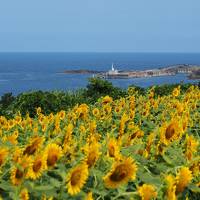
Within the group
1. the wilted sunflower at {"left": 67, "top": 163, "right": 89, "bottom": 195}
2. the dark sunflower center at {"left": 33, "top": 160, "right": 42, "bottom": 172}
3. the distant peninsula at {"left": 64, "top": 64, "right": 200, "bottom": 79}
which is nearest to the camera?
the wilted sunflower at {"left": 67, "top": 163, "right": 89, "bottom": 195}

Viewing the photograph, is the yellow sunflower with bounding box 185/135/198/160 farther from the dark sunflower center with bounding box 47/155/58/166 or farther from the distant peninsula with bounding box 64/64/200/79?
the distant peninsula with bounding box 64/64/200/79

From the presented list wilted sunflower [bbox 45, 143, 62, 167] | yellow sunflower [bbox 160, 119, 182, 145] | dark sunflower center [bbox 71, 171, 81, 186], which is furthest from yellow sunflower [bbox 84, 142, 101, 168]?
yellow sunflower [bbox 160, 119, 182, 145]

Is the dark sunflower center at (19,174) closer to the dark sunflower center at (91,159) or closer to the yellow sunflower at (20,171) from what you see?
the yellow sunflower at (20,171)

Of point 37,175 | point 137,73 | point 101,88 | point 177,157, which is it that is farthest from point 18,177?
point 137,73

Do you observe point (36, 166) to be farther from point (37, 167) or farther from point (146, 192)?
point (146, 192)

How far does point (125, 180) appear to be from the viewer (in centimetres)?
254

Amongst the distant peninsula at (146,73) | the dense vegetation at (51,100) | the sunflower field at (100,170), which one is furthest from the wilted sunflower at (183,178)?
the distant peninsula at (146,73)

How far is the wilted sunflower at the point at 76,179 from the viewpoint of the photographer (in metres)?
2.48

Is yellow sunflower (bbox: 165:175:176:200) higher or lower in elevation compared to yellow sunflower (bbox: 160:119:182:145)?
lower

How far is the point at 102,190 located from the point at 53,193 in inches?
10.1

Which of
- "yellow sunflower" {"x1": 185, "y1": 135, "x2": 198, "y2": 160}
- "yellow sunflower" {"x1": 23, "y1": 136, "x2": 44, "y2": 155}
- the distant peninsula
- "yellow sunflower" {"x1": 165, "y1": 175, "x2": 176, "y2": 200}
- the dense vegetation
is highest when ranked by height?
"yellow sunflower" {"x1": 23, "y1": 136, "x2": 44, "y2": 155}

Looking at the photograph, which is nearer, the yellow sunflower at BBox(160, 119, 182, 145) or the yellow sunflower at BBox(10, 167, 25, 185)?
the yellow sunflower at BBox(10, 167, 25, 185)

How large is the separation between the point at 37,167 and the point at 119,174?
0.35 metres

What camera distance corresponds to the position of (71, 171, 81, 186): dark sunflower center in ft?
8.19
